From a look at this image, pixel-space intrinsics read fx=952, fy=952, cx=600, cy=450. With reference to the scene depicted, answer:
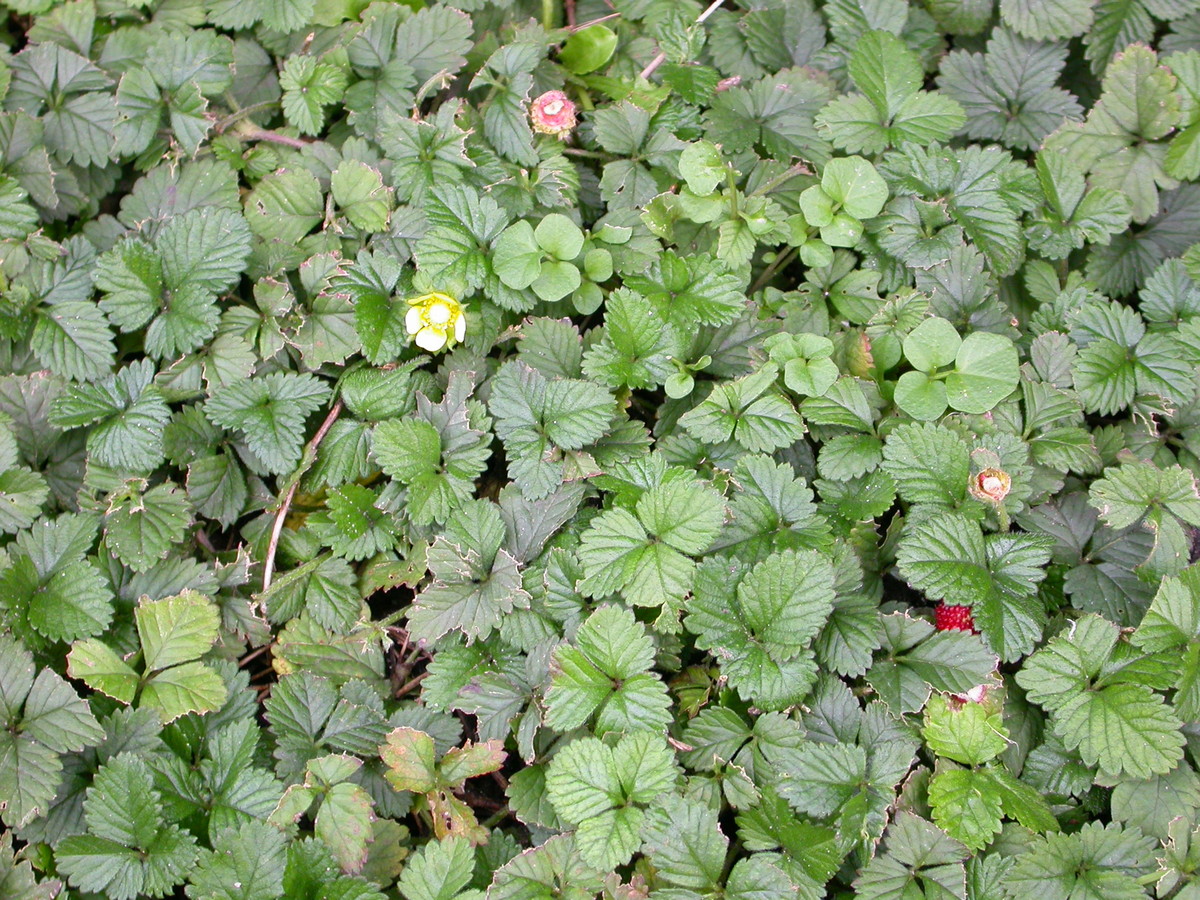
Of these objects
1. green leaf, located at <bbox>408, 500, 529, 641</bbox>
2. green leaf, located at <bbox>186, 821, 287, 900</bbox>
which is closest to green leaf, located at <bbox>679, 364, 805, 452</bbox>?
green leaf, located at <bbox>408, 500, 529, 641</bbox>

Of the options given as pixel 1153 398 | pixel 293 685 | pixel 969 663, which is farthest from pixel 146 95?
pixel 1153 398

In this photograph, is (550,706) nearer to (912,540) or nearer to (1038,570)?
(912,540)

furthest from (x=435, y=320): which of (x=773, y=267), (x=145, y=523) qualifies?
(x=773, y=267)

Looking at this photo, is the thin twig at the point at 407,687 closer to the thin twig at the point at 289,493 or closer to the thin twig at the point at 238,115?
the thin twig at the point at 289,493

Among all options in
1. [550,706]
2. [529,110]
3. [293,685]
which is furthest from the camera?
[529,110]

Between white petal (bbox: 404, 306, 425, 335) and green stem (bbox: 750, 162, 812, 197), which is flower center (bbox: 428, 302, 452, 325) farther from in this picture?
green stem (bbox: 750, 162, 812, 197)

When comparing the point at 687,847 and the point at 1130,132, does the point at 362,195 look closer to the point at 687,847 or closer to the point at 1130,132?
the point at 687,847
